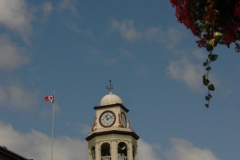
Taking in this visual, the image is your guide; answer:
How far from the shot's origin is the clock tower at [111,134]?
4762cm

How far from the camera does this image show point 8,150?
31484 millimetres

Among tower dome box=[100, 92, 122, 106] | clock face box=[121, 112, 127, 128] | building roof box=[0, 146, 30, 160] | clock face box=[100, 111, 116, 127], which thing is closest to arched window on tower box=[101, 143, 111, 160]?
clock face box=[100, 111, 116, 127]

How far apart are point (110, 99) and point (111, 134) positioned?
4769 millimetres

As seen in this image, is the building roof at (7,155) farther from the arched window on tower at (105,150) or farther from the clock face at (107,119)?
the clock face at (107,119)

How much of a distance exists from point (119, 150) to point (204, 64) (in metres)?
42.6

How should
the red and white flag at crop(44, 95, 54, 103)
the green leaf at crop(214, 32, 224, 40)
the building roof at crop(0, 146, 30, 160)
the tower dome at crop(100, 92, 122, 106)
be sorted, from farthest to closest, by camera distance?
the tower dome at crop(100, 92, 122, 106) < the red and white flag at crop(44, 95, 54, 103) < the building roof at crop(0, 146, 30, 160) < the green leaf at crop(214, 32, 224, 40)

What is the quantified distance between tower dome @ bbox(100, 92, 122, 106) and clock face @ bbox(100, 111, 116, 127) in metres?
1.24

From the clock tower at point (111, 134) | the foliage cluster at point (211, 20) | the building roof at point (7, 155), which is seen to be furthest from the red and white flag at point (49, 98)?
the foliage cluster at point (211, 20)

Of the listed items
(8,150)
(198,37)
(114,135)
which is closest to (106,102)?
(114,135)

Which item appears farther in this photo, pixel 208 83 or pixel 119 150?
pixel 119 150

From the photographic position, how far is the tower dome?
51.0 meters

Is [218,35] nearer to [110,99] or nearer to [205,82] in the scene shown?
[205,82]

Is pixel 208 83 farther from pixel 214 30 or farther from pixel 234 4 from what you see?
pixel 234 4

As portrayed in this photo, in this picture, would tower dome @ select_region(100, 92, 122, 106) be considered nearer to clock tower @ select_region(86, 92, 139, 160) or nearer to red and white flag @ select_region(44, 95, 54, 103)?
clock tower @ select_region(86, 92, 139, 160)
